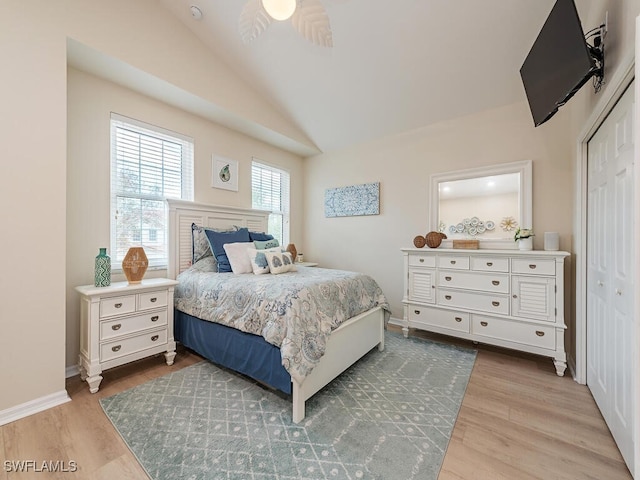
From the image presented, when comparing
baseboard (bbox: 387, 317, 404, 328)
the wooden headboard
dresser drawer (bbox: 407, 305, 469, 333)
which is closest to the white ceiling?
the wooden headboard

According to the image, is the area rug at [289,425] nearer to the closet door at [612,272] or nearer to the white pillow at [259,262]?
the closet door at [612,272]

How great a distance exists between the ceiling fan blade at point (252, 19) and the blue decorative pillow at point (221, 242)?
1872mm

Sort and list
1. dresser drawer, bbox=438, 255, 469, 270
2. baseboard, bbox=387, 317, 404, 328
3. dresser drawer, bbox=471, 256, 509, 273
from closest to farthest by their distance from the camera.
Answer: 1. dresser drawer, bbox=471, 256, 509, 273
2. dresser drawer, bbox=438, 255, 469, 270
3. baseboard, bbox=387, 317, 404, 328

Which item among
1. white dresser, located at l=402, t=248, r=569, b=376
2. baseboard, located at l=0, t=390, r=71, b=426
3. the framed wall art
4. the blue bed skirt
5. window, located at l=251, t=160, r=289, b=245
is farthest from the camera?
window, located at l=251, t=160, r=289, b=245

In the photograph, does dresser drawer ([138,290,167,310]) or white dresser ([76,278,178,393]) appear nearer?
white dresser ([76,278,178,393])

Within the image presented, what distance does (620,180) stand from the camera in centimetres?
155

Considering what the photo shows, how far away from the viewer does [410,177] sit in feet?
12.0

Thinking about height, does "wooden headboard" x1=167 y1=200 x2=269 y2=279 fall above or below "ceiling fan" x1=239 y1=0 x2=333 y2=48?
below

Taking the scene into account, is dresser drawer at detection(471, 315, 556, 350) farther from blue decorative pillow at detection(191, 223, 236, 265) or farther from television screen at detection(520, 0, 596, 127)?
blue decorative pillow at detection(191, 223, 236, 265)

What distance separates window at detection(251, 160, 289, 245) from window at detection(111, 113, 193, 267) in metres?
1.05

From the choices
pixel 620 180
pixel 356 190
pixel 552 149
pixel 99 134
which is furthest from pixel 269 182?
pixel 620 180

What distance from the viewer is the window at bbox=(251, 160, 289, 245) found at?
13.5 ft

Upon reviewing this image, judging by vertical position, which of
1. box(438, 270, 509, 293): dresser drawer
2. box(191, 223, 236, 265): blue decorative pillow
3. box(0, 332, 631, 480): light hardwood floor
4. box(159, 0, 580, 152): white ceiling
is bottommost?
box(0, 332, 631, 480): light hardwood floor

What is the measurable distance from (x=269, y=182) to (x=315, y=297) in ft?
8.98
